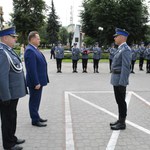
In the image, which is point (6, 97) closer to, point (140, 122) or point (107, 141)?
point (107, 141)

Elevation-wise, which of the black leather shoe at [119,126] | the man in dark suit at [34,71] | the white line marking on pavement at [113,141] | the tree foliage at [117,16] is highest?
the tree foliage at [117,16]

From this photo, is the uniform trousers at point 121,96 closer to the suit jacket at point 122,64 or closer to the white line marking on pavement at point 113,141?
the suit jacket at point 122,64

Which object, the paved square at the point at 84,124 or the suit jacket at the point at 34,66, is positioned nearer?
the paved square at the point at 84,124

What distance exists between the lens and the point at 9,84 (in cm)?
454

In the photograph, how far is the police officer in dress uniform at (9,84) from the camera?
4320mm

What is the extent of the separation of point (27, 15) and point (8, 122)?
5159 centimetres

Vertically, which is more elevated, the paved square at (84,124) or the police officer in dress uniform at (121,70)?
the police officer in dress uniform at (121,70)

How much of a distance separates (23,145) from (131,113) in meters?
3.23

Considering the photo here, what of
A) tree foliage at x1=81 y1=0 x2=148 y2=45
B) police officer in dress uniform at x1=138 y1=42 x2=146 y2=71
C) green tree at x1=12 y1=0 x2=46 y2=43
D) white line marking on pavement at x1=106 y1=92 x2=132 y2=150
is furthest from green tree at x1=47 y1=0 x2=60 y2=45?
white line marking on pavement at x1=106 y1=92 x2=132 y2=150

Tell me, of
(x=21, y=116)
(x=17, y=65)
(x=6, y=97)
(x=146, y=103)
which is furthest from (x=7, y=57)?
(x=146, y=103)

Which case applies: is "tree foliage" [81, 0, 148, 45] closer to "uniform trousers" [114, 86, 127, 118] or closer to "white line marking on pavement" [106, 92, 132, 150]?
"uniform trousers" [114, 86, 127, 118]

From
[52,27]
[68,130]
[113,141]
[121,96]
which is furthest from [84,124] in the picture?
[52,27]

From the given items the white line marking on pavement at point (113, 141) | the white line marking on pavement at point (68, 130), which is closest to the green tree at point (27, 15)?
the white line marking on pavement at point (68, 130)

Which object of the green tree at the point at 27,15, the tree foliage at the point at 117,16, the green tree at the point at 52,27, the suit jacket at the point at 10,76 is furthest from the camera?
the green tree at the point at 52,27
